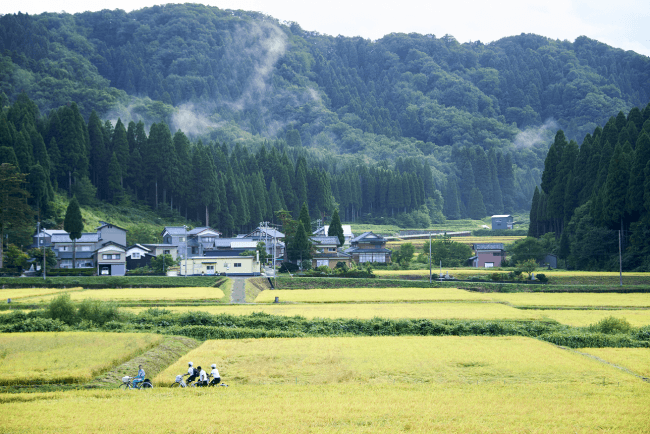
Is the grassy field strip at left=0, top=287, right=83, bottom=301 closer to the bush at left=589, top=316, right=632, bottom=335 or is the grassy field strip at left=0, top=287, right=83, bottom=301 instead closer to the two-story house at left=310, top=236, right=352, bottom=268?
the two-story house at left=310, top=236, right=352, bottom=268

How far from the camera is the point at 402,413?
1324 cm

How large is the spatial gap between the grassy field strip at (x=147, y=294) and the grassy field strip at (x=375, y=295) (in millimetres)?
3662

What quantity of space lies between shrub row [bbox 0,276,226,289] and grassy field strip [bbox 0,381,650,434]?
31441 millimetres

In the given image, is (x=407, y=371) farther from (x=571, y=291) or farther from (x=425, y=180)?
(x=425, y=180)

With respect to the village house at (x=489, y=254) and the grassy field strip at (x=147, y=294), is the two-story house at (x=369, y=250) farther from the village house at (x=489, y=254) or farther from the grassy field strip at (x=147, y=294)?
the grassy field strip at (x=147, y=294)

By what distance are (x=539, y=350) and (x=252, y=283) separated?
30.5 metres

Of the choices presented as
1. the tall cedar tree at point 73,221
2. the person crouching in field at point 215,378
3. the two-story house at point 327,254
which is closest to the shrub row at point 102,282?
the tall cedar tree at point 73,221

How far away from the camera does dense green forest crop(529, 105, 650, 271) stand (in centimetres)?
4938

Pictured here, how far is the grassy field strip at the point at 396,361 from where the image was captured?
56.3 ft

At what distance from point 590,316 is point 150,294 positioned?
90.3ft

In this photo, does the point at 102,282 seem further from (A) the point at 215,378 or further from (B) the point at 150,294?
(A) the point at 215,378

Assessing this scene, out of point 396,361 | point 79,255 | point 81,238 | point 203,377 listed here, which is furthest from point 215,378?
point 79,255

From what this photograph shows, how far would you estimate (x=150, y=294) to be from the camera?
130ft

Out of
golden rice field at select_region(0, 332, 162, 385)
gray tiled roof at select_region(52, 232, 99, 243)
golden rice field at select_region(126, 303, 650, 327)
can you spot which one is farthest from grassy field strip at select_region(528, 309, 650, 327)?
gray tiled roof at select_region(52, 232, 99, 243)
